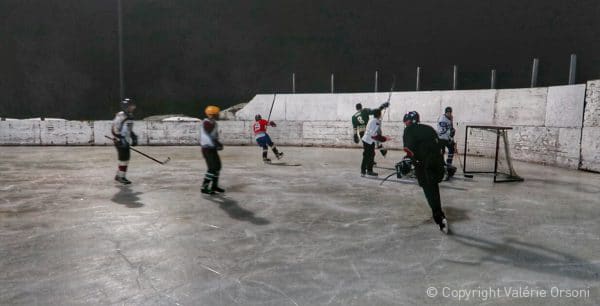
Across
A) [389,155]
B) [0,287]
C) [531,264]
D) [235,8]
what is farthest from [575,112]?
[235,8]

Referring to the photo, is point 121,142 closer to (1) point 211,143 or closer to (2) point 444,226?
(1) point 211,143

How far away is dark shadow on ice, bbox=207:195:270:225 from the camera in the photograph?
5.74 metres

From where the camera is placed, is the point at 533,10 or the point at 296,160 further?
the point at 533,10

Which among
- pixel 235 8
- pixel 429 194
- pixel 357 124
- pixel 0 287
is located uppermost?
pixel 235 8

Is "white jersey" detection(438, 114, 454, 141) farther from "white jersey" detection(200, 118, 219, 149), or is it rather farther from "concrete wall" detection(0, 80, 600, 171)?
"white jersey" detection(200, 118, 219, 149)

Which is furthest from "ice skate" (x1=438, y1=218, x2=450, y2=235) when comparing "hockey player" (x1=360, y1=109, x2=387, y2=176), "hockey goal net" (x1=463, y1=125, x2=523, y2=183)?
"hockey goal net" (x1=463, y1=125, x2=523, y2=183)

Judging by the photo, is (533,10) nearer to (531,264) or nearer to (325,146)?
(325,146)

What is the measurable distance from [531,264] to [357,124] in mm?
7816

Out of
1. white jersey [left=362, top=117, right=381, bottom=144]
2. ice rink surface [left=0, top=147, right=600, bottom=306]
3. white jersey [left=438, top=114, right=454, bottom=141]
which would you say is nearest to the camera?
ice rink surface [left=0, top=147, right=600, bottom=306]

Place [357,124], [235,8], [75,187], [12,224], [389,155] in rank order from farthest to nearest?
[235,8] < [389,155] < [357,124] < [75,187] < [12,224]

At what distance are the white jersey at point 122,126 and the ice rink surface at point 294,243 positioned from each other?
1156 millimetres

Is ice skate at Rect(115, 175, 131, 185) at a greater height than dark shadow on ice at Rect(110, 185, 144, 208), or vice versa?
ice skate at Rect(115, 175, 131, 185)

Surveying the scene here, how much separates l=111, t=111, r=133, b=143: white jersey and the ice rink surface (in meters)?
1.16

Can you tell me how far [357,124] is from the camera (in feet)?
38.0
